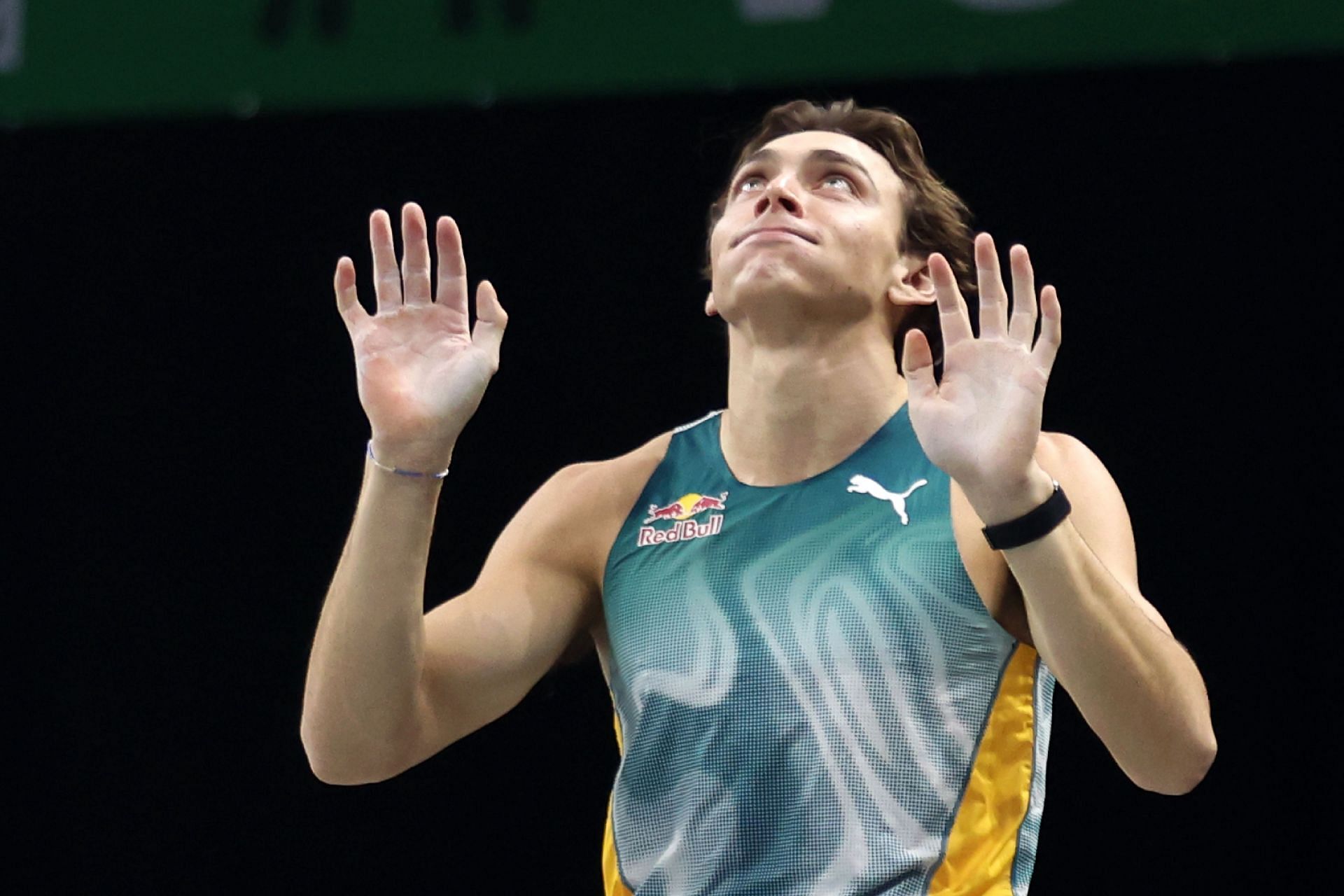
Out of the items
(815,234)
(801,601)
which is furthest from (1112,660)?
(815,234)

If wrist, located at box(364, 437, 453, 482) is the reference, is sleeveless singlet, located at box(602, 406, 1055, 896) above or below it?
below

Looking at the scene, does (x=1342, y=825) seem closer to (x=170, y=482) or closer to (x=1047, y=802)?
(x=1047, y=802)

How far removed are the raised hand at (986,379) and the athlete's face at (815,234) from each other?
40 cm

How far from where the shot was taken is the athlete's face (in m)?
2.64

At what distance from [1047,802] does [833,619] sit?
5.16 ft

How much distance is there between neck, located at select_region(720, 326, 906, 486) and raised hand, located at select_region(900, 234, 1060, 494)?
0.41m

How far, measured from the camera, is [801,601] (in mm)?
2479

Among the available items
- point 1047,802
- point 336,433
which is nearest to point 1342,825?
point 1047,802

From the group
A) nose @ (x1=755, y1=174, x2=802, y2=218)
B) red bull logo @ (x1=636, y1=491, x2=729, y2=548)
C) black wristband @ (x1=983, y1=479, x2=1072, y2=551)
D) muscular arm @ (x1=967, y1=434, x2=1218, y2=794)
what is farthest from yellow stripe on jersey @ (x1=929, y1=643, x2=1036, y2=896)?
nose @ (x1=755, y1=174, x2=802, y2=218)

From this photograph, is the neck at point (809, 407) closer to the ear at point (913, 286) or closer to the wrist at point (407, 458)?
the ear at point (913, 286)

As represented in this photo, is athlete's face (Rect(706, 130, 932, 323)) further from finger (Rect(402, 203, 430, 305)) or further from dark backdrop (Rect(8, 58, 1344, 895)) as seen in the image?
dark backdrop (Rect(8, 58, 1344, 895))

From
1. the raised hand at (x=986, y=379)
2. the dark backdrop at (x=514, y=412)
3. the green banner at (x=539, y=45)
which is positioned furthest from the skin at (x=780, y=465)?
the dark backdrop at (x=514, y=412)

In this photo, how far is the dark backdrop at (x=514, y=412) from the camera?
3842 millimetres

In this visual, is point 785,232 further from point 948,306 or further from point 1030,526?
point 1030,526
